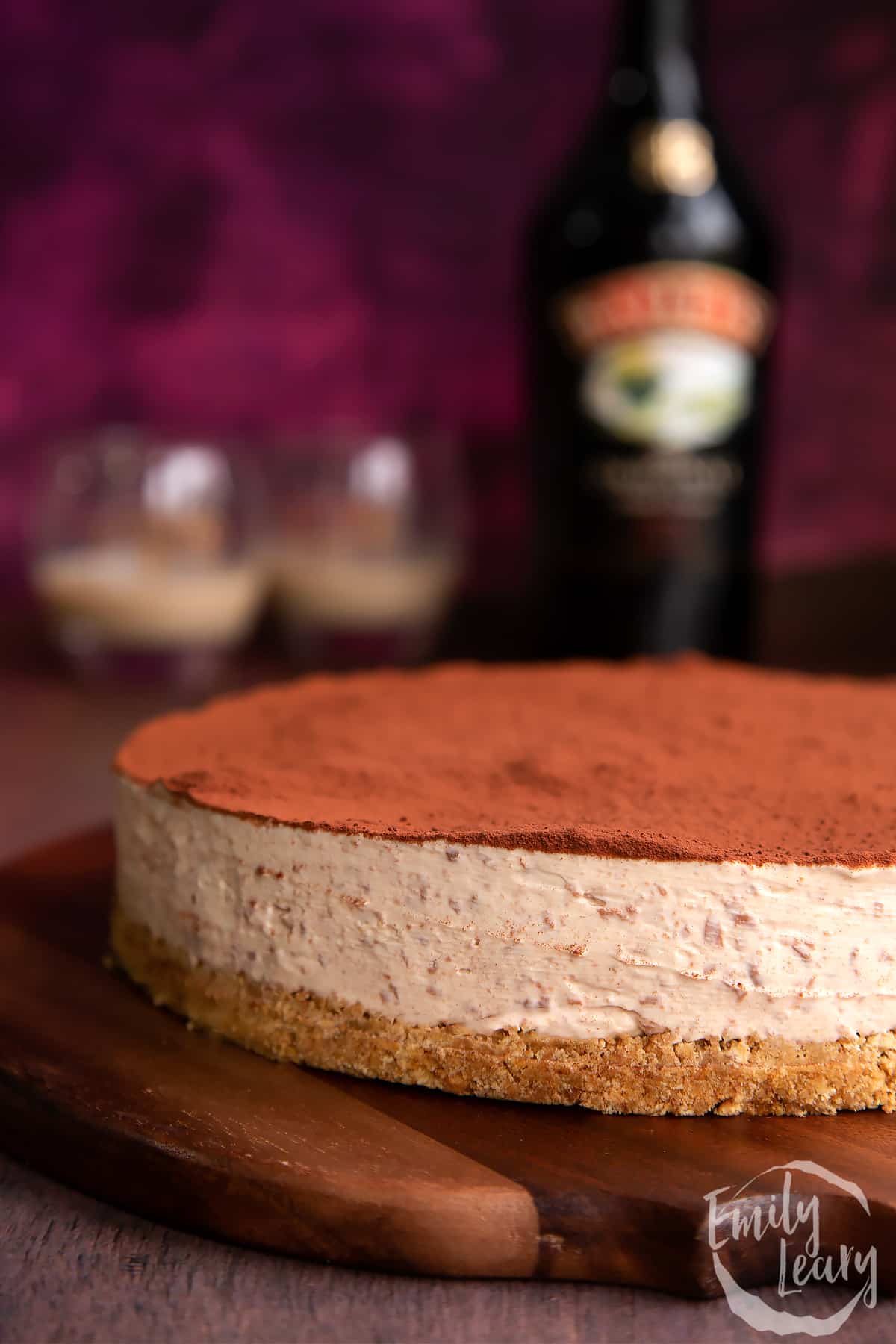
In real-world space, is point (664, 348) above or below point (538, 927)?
above

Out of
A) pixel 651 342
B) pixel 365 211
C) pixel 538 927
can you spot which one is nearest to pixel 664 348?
pixel 651 342

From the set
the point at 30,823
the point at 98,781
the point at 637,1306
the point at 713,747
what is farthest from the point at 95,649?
the point at 637,1306

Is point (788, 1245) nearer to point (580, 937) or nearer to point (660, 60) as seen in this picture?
point (580, 937)

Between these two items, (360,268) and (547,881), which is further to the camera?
(360,268)

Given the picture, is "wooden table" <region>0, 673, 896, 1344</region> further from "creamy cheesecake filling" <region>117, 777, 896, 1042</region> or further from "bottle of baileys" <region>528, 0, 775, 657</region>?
"bottle of baileys" <region>528, 0, 775, 657</region>

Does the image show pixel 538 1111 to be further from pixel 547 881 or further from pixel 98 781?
pixel 98 781

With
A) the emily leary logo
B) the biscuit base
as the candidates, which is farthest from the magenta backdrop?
the emily leary logo

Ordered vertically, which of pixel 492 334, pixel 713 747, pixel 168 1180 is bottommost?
pixel 168 1180
